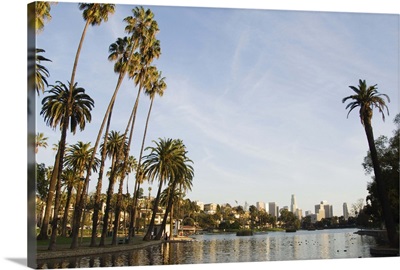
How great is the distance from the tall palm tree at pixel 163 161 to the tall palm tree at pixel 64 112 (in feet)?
62.1

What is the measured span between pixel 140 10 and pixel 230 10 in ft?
37.3

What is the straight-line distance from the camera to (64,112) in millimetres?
26453

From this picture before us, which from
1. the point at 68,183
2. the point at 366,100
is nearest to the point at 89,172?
the point at 366,100

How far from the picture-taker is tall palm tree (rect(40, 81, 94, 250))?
24500mm

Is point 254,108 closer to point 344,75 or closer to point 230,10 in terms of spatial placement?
point 344,75

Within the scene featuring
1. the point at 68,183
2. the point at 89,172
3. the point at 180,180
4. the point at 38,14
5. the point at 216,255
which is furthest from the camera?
the point at 180,180

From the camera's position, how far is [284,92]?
2602 centimetres

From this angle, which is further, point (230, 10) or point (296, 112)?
point (296, 112)

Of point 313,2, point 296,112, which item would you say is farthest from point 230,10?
point 296,112

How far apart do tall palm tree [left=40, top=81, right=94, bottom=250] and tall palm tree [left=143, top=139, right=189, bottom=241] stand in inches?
745

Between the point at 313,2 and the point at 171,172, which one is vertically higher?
the point at 313,2

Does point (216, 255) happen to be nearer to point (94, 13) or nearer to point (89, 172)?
point (89, 172)

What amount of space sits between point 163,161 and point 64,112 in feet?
76.4

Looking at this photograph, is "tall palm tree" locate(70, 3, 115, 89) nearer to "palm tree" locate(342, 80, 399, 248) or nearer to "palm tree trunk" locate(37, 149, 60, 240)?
"palm tree trunk" locate(37, 149, 60, 240)
